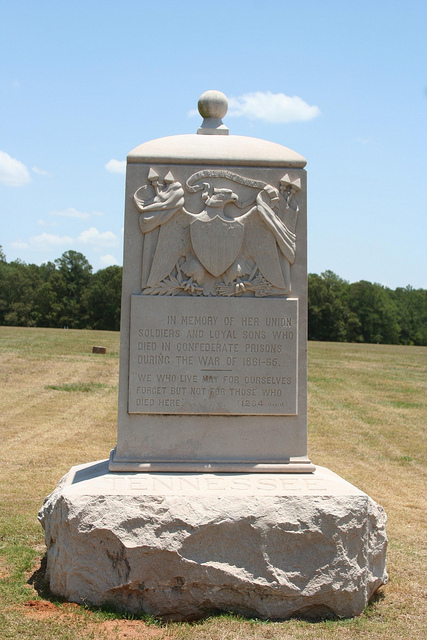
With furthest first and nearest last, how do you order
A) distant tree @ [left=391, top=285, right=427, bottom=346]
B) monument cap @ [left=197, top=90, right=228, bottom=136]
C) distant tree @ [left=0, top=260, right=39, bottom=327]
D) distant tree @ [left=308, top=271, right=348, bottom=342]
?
distant tree @ [left=391, top=285, right=427, bottom=346] → distant tree @ [left=308, top=271, right=348, bottom=342] → distant tree @ [left=0, top=260, right=39, bottom=327] → monument cap @ [left=197, top=90, right=228, bottom=136]

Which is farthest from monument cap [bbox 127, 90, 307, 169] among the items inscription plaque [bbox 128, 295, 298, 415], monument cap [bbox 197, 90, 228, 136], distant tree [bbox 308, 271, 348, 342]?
distant tree [bbox 308, 271, 348, 342]

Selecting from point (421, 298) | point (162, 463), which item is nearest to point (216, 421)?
point (162, 463)

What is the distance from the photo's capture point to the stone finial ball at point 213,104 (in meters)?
5.08

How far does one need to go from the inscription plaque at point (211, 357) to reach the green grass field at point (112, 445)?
1.49 metres

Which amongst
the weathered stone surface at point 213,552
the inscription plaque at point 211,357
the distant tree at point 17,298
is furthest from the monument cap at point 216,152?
the distant tree at point 17,298

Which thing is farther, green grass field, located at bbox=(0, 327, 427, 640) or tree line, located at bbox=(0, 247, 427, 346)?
tree line, located at bbox=(0, 247, 427, 346)

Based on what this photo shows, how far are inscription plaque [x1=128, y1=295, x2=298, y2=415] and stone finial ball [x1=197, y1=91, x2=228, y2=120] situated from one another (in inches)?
65.2

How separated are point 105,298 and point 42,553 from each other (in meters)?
48.9

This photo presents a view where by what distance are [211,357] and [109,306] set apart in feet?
160

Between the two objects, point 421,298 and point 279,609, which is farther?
point 421,298

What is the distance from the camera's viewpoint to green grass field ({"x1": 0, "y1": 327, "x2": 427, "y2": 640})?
388cm

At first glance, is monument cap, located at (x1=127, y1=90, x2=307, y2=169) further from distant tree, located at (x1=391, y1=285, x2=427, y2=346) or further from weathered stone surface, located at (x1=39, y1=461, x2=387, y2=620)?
distant tree, located at (x1=391, y1=285, x2=427, y2=346)

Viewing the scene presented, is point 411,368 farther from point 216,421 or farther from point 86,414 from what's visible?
point 216,421

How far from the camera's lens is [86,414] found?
11617 mm
